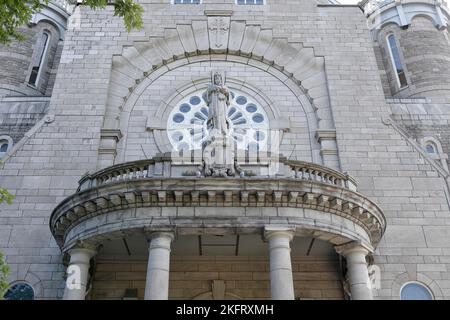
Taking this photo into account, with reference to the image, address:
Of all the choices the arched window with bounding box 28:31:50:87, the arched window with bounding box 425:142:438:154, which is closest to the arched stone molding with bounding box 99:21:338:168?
the arched window with bounding box 425:142:438:154

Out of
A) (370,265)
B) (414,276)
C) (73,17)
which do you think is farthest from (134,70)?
(414,276)

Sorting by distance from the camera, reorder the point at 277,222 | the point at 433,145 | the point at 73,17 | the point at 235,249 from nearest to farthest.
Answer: the point at 277,222
the point at 235,249
the point at 433,145
the point at 73,17

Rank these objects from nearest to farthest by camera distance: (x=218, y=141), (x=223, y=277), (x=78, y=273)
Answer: (x=78, y=273)
(x=218, y=141)
(x=223, y=277)

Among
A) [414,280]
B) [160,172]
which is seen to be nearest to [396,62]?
[414,280]

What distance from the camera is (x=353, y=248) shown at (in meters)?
12.8

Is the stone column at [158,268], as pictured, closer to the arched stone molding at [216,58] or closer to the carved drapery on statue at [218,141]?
the carved drapery on statue at [218,141]

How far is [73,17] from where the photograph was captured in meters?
20.0

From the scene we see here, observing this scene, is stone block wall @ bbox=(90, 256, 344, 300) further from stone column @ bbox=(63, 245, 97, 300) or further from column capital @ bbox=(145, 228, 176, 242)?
column capital @ bbox=(145, 228, 176, 242)

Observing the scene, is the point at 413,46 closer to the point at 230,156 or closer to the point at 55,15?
the point at 230,156

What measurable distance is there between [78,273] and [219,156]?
16.0 feet

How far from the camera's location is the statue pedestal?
1262cm

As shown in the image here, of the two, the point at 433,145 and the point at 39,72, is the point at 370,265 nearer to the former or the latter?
the point at 433,145

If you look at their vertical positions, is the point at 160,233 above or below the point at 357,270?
above
